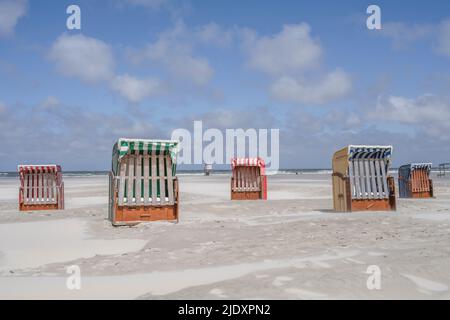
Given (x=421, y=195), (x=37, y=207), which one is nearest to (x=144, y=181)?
(x=37, y=207)

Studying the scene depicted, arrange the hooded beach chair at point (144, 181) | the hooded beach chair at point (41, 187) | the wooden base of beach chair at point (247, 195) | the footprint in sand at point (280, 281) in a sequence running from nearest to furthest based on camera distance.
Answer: the footprint in sand at point (280, 281) < the hooded beach chair at point (144, 181) < the hooded beach chair at point (41, 187) < the wooden base of beach chair at point (247, 195)

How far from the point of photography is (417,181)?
17766 millimetres

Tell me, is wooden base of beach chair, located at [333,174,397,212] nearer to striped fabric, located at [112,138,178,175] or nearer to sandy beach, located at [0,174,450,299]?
sandy beach, located at [0,174,450,299]

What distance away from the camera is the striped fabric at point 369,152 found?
38.1 feet

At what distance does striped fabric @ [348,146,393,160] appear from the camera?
1161 centimetres

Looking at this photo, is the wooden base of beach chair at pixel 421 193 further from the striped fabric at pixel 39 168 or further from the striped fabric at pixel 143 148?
the striped fabric at pixel 39 168

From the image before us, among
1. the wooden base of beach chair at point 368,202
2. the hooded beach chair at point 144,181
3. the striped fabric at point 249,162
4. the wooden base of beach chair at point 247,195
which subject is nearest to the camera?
the hooded beach chair at point 144,181

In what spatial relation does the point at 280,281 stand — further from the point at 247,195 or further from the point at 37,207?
the point at 247,195

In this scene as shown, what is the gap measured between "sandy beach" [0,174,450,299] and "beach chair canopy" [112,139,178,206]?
0.80 meters

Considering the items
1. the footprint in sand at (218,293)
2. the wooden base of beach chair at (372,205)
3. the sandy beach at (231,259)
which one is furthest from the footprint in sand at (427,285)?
the wooden base of beach chair at (372,205)

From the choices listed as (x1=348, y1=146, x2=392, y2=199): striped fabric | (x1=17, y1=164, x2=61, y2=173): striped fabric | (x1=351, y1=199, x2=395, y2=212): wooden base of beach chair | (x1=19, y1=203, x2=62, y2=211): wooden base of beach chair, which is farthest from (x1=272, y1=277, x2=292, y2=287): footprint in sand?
(x1=17, y1=164, x2=61, y2=173): striped fabric

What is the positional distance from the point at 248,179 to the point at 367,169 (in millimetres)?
7234
